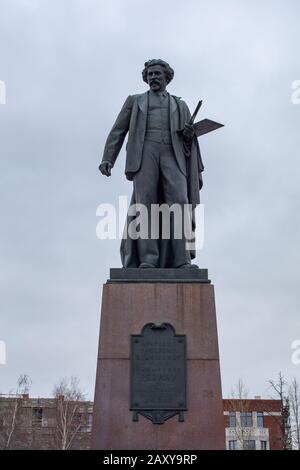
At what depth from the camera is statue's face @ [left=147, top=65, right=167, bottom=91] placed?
11.1m

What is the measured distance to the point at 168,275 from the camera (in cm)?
962

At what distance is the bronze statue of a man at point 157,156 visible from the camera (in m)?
10.3

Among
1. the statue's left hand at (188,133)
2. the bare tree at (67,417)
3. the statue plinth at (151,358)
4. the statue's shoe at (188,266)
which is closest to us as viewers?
the statue plinth at (151,358)

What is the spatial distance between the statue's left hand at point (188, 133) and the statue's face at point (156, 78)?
3.27 ft

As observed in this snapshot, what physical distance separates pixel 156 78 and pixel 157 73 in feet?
0.29

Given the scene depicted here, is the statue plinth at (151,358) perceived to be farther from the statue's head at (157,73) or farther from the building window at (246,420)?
the building window at (246,420)

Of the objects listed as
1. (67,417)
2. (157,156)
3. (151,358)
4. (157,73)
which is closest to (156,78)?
(157,73)

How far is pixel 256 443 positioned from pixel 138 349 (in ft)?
178

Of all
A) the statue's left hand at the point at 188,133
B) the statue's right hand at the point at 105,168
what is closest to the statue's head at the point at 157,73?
the statue's left hand at the point at 188,133

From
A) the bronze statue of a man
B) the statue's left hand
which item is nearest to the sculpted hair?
the bronze statue of a man

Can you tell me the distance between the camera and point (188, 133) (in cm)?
1073
